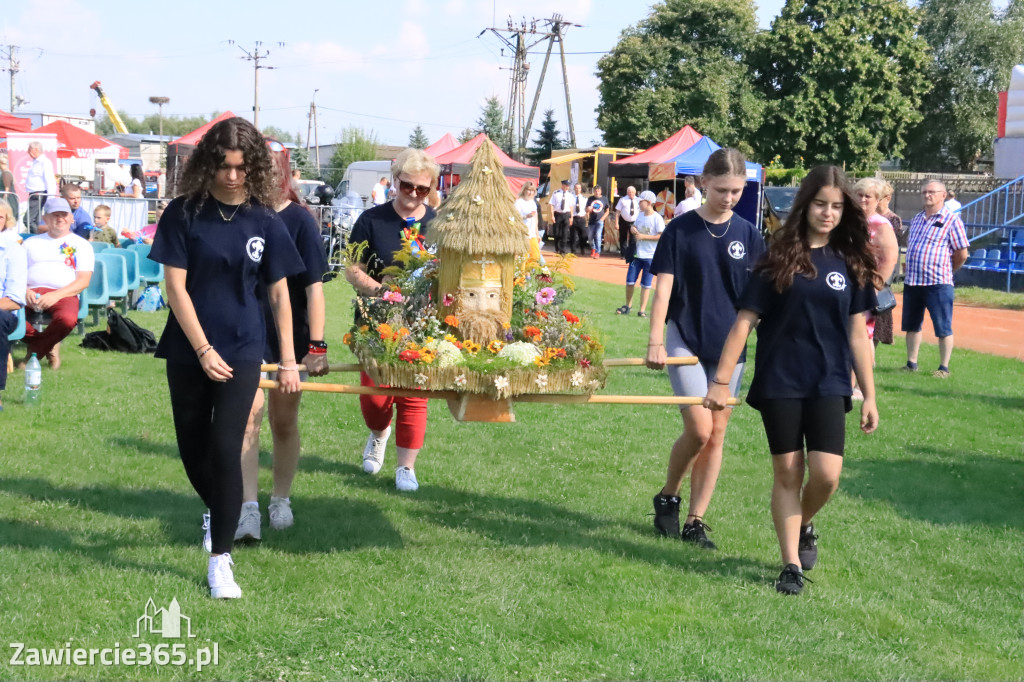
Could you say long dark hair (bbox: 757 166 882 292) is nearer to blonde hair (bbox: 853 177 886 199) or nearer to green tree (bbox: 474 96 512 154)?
blonde hair (bbox: 853 177 886 199)

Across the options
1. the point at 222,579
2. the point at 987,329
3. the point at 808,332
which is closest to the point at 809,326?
the point at 808,332

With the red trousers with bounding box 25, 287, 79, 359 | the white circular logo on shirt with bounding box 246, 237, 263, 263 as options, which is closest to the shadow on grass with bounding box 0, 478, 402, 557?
the white circular logo on shirt with bounding box 246, 237, 263, 263

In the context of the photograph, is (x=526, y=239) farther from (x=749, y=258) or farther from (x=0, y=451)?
(x=0, y=451)

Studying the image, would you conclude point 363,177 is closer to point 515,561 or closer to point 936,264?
point 936,264

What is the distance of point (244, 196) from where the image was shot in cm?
502

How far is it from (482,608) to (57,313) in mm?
6624

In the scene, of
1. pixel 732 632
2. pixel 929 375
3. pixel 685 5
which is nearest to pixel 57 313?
pixel 732 632

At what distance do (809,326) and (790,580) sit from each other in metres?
1.26

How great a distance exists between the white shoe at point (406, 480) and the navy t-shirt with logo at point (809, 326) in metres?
2.68

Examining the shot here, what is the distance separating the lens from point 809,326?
518 cm

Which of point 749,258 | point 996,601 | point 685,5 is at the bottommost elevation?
point 996,601

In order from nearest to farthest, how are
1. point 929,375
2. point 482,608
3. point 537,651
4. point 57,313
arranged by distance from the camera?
point 537,651, point 482,608, point 57,313, point 929,375

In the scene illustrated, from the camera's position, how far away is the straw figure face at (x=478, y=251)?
214 inches

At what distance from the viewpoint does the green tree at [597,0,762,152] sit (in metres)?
55.3
